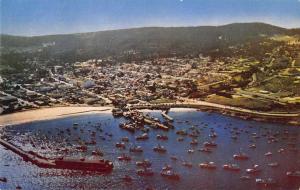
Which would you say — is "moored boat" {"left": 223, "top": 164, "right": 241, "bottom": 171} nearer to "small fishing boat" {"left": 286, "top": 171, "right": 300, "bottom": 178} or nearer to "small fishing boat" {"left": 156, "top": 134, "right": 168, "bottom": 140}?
"small fishing boat" {"left": 286, "top": 171, "right": 300, "bottom": 178}

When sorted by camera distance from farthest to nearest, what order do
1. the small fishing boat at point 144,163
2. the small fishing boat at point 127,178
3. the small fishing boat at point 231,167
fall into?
the small fishing boat at point 144,163, the small fishing boat at point 231,167, the small fishing boat at point 127,178

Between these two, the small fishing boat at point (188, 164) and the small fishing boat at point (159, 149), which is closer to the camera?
the small fishing boat at point (188, 164)

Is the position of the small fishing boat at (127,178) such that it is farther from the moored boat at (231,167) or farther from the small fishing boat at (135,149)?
the moored boat at (231,167)

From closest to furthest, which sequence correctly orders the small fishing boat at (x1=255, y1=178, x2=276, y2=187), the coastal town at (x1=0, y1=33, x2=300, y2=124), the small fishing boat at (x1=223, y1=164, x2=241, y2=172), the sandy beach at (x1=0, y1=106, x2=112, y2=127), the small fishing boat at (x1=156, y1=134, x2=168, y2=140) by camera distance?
the small fishing boat at (x1=255, y1=178, x2=276, y2=187) < the small fishing boat at (x1=223, y1=164, x2=241, y2=172) < the sandy beach at (x1=0, y1=106, x2=112, y2=127) < the coastal town at (x1=0, y1=33, x2=300, y2=124) < the small fishing boat at (x1=156, y1=134, x2=168, y2=140)

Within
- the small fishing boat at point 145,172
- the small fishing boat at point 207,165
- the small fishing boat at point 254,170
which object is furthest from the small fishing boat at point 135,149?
the small fishing boat at point 254,170

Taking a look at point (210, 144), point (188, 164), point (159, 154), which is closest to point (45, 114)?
point (159, 154)

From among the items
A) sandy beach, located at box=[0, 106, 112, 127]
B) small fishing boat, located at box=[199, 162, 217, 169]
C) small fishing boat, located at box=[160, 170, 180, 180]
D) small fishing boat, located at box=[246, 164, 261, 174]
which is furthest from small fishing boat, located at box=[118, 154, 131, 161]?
small fishing boat, located at box=[246, 164, 261, 174]

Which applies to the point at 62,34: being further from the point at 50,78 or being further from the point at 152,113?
the point at 152,113
